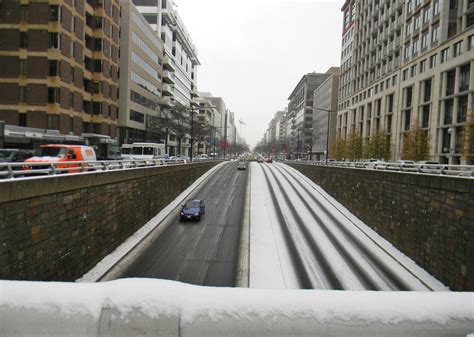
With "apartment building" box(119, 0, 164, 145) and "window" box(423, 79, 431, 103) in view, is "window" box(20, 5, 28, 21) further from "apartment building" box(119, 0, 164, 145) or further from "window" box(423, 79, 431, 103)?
"window" box(423, 79, 431, 103)

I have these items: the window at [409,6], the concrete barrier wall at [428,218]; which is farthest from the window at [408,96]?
the concrete barrier wall at [428,218]

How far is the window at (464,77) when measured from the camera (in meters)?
42.4

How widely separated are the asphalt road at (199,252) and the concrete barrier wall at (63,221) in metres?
2.20

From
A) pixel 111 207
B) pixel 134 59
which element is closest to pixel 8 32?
pixel 134 59

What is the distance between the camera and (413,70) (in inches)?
2192

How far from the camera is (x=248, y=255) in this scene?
18.5 metres

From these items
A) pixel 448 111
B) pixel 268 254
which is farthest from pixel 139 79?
pixel 268 254

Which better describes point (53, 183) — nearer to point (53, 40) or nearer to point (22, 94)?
point (53, 40)

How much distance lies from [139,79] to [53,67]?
24.7 m

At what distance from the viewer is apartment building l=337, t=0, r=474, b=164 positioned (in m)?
43.9

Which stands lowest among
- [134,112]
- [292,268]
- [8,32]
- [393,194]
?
[292,268]

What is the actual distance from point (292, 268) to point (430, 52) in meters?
49.3

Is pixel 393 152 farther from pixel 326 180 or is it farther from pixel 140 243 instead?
pixel 140 243

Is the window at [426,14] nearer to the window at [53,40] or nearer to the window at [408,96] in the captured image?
the window at [408,96]
